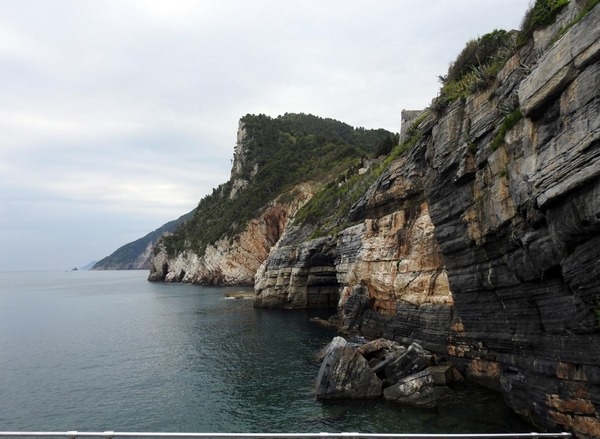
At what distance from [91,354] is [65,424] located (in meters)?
15.0

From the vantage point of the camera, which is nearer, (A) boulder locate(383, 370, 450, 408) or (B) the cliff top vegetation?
(A) boulder locate(383, 370, 450, 408)

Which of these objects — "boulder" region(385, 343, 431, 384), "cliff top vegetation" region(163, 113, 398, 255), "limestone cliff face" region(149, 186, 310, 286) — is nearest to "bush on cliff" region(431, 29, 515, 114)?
"boulder" region(385, 343, 431, 384)

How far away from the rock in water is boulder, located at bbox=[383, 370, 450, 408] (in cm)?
84

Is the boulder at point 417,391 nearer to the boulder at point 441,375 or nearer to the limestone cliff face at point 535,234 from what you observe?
the boulder at point 441,375

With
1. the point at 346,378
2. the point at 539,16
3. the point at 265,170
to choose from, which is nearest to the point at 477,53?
the point at 539,16

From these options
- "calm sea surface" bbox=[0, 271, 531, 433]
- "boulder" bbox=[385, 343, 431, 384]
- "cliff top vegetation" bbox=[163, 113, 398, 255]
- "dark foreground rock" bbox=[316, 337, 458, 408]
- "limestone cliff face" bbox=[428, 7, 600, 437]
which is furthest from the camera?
"cliff top vegetation" bbox=[163, 113, 398, 255]

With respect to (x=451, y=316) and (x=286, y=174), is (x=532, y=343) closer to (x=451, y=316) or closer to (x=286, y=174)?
(x=451, y=316)

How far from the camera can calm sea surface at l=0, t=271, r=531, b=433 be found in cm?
1784

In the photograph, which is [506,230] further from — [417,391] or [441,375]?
[417,391]

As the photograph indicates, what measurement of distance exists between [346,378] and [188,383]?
1033cm

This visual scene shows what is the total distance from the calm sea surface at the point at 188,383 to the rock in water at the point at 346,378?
2.19ft

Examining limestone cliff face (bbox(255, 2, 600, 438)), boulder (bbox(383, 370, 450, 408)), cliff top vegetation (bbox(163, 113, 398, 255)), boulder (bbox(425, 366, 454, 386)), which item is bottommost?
boulder (bbox(383, 370, 450, 408))

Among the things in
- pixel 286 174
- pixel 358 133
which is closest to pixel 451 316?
pixel 286 174

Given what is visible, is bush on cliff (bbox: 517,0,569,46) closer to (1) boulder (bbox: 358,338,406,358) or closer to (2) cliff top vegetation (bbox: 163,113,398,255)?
(1) boulder (bbox: 358,338,406,358)
